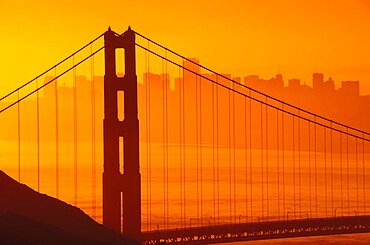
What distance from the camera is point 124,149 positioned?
165ft

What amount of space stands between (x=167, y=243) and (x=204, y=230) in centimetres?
457

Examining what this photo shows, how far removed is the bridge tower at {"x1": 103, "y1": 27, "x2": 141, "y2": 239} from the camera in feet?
165

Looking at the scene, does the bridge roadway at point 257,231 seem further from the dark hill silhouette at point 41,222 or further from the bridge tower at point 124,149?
the dark hill silhouette at point 41,222

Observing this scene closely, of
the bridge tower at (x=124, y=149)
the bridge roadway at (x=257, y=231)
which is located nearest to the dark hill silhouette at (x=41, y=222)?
the bridge tower at (x=124, y=149)

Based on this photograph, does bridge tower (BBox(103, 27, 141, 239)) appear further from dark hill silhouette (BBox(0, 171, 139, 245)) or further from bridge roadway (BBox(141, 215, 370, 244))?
bridge roadway (BBox(141, 215, 370, 244))

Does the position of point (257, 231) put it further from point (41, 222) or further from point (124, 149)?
point (41, 222)

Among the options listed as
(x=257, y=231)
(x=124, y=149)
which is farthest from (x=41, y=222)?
(x=257, y=231)

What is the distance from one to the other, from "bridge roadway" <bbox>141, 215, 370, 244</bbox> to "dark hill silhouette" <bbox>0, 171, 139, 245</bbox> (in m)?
5.51

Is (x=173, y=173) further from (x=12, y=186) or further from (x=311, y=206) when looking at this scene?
(x=12, y=186)

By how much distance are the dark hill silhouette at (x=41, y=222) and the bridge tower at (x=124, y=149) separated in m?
1.38

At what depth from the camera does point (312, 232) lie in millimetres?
65312

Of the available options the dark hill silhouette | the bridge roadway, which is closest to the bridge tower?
the dark hill silhouette

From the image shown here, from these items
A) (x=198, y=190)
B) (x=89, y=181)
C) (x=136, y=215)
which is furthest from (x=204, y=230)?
(x=89, y=181)

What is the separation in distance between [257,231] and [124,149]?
51.7 ft
